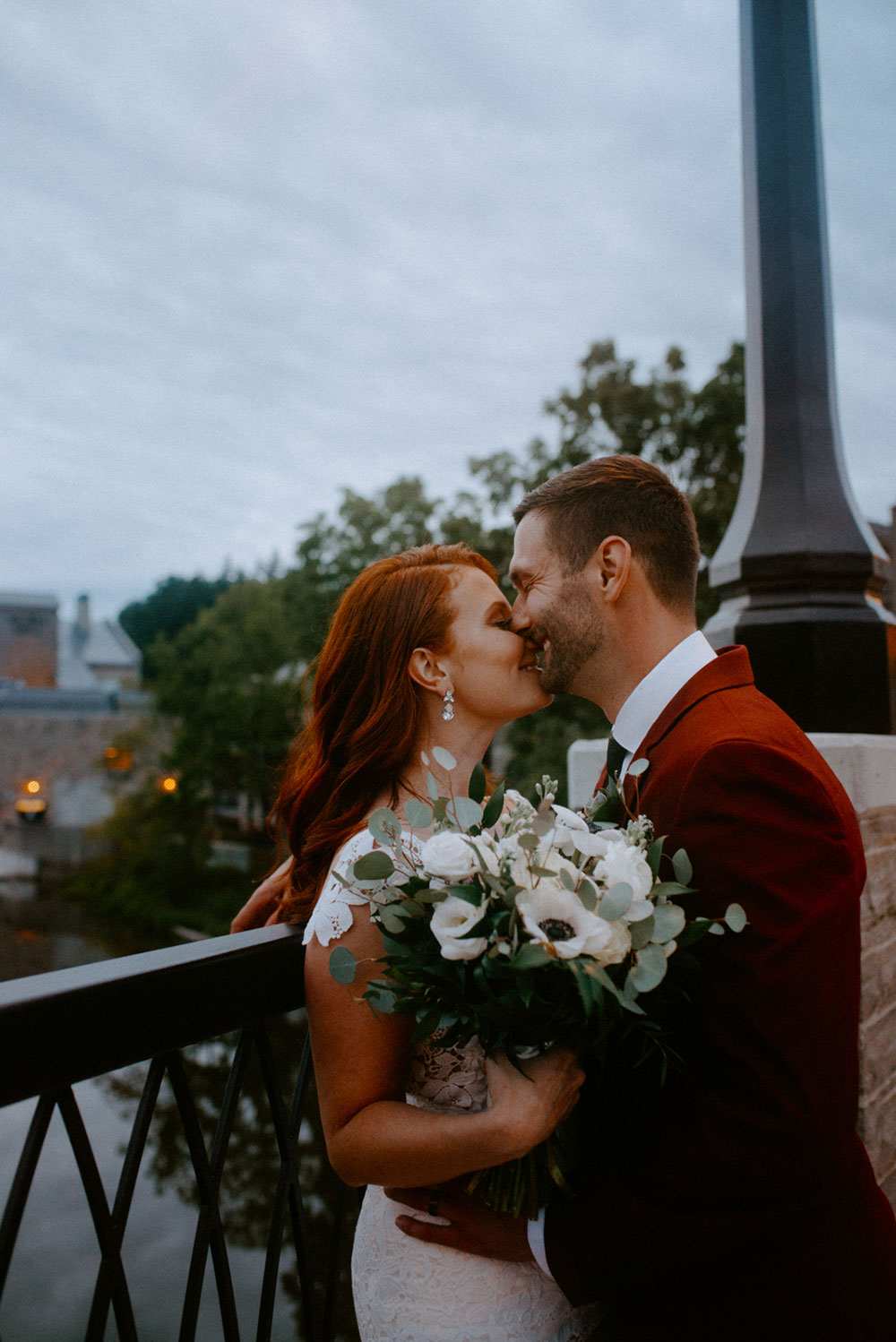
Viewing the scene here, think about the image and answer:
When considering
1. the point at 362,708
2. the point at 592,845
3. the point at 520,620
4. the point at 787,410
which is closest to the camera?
the point at 592,845

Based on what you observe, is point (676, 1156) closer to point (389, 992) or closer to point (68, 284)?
point (389, 992)

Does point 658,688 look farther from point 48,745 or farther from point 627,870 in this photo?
point 48,745

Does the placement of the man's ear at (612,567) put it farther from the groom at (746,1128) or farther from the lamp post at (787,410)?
the lamp post at (787,410)

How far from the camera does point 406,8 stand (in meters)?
20.1

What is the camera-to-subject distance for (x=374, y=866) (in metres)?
1.32

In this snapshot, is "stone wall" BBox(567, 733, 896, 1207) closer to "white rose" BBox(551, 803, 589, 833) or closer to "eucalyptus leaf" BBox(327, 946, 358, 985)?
"white rose" BBox(551, 803, 589, 833)

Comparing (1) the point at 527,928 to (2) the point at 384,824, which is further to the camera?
(2) the point at 384,824

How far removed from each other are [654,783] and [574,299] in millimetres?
84766

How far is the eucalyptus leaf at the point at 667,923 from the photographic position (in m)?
1.19

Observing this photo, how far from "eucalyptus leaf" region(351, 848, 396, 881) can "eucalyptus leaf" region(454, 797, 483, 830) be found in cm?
13

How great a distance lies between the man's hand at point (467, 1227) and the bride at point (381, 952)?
25mm

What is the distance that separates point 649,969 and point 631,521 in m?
1.25

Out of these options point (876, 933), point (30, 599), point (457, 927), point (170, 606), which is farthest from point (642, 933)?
point (170, 606)

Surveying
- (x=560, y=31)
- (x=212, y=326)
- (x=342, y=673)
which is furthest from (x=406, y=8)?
(x=212, y=326)
